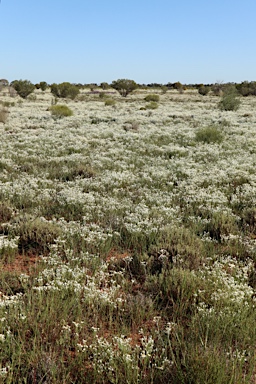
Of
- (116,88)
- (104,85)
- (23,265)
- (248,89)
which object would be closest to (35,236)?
(23,265)

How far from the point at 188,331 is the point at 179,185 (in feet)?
22.4

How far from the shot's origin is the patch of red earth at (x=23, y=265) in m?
5.43

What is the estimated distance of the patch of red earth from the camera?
17.8 ft

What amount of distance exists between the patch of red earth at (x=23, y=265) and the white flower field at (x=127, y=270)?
1.2 inches

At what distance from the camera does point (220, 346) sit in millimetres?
3584

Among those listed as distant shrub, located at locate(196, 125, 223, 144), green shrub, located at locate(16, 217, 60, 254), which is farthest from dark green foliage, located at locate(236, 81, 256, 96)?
green shrub, located at locate(16, 217, 60, 254)

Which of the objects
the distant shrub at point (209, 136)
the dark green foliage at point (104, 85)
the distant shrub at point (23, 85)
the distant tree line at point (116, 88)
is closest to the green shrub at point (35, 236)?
the distant shrub at point (209, 136)

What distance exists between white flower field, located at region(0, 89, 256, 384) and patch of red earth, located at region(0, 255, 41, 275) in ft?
0.10

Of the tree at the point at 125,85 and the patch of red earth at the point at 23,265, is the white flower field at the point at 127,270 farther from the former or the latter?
the tree at the point at 125,85

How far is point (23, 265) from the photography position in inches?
228

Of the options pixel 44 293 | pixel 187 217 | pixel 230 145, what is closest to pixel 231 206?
pixel 187 217

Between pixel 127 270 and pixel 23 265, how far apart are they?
1849 mm

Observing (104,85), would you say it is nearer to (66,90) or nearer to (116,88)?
(116,88)

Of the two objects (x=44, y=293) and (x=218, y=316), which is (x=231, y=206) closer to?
(x=218, y=316)
